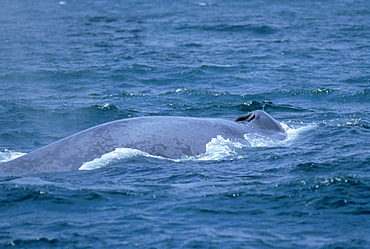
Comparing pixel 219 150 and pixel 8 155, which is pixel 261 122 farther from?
pixel 8 155

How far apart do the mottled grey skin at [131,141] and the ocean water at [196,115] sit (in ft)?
0.65

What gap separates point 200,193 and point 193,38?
2603cm

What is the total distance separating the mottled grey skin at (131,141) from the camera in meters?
11.5

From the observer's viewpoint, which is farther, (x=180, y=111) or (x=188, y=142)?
(x=180, y=111)

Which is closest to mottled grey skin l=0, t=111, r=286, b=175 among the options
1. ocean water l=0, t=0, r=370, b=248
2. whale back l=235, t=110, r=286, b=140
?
ocean water l=0, t=0, r=370, b=248

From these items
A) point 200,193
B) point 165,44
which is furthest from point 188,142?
point 165,44

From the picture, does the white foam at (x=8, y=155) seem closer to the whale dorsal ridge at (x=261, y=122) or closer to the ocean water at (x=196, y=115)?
the ocean water at (x=196, y=115)

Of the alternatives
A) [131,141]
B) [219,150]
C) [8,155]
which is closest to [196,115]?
[219,150]

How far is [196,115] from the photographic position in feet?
62.8

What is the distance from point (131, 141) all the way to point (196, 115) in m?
Result: 7.27

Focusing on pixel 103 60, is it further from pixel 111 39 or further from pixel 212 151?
pixel 212 151

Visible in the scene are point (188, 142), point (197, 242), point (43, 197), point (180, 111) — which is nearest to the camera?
point (197, 242)

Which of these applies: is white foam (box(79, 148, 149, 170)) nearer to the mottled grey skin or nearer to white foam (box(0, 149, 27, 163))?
the mottled grey skin

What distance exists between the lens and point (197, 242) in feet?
28.2
